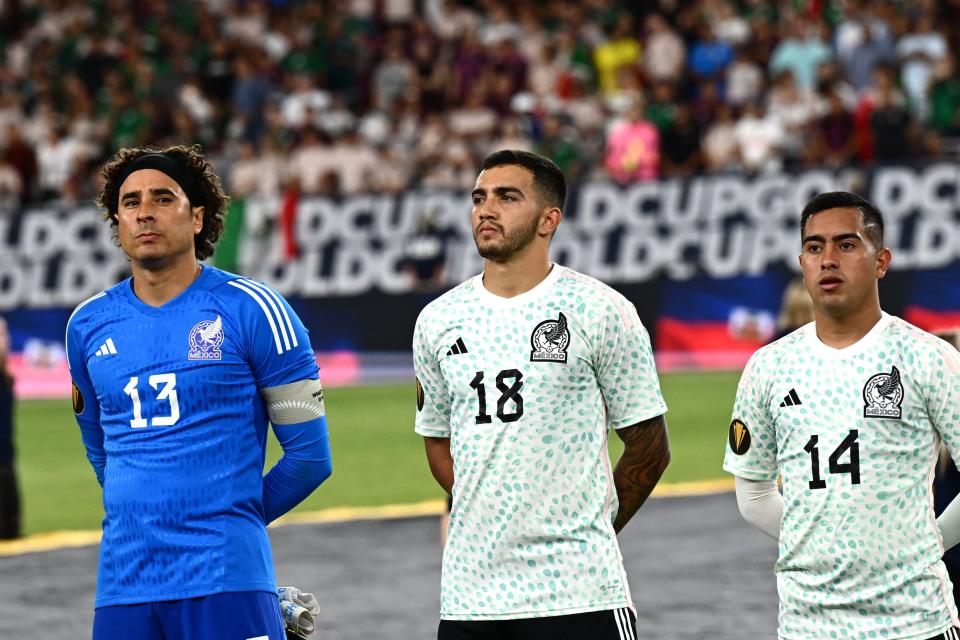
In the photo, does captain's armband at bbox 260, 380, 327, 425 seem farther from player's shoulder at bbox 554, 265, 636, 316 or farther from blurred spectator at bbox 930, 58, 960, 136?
blurred spectator at bbox 930, 58, 960, 136

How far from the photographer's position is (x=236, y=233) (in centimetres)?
2323

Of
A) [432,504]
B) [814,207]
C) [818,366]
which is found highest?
[814,207]

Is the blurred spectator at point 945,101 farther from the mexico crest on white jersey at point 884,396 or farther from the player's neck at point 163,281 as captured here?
the player's neck at point 163,281

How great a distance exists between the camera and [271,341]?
5375 millimetres

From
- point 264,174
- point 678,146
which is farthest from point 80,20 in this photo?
point 678,146

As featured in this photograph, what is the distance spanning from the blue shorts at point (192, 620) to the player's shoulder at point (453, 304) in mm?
1135

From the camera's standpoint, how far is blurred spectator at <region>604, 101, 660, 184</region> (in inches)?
904

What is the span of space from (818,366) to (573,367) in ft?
2.58

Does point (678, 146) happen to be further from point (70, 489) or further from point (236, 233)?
point (70, 489)

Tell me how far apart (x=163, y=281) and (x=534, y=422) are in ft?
4.21

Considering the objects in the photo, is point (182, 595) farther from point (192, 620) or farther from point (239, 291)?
point (239, 291)

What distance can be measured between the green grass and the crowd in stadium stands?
3.45 m

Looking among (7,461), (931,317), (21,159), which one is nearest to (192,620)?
(7,461)

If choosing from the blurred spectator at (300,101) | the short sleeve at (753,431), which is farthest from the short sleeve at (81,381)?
the blurred spectator at (300,101)
